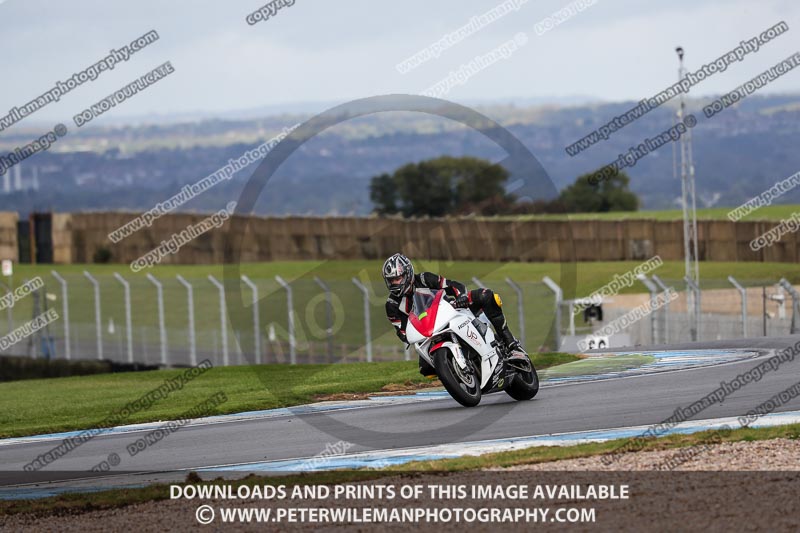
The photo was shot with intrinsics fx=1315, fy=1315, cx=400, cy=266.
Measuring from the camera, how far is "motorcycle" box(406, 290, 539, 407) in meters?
13.1

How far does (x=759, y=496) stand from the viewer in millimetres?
8961

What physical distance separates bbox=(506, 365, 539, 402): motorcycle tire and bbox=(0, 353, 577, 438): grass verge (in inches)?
122

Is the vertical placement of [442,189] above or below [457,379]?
above

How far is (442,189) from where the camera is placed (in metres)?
108

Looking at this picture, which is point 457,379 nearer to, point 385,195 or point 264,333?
point 264,333

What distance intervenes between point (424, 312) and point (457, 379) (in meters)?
0.77

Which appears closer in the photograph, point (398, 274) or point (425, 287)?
point (398, 274)

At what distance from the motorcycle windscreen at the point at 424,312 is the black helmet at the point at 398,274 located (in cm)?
19

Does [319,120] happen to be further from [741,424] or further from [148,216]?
[148,216]

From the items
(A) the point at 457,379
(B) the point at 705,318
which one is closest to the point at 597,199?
(B) the point at 705,318

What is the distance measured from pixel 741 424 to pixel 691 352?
7757 millimetres

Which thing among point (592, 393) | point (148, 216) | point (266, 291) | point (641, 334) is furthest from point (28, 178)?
point (592, 393)

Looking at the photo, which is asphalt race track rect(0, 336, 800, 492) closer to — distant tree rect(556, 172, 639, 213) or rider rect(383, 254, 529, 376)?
rider rect(383, 254, 529, 376)

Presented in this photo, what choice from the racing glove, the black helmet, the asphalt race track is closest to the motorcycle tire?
the asphalt race track
